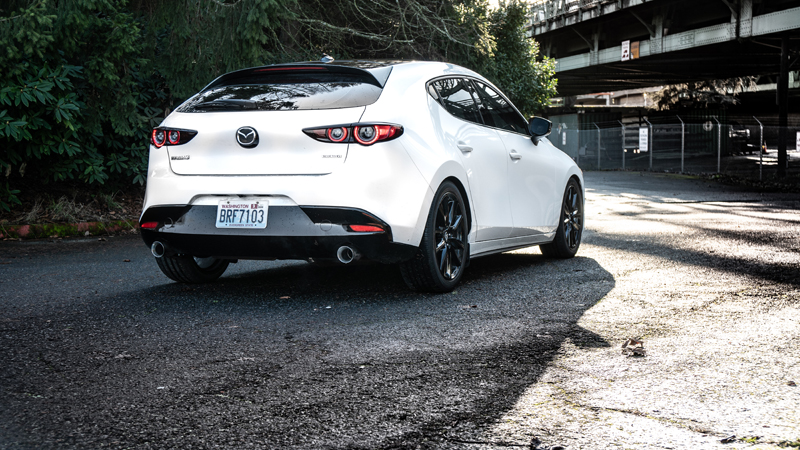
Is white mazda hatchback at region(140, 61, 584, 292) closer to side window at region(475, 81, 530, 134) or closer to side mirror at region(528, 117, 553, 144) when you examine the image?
side window at region(475, 81, 530, 134)

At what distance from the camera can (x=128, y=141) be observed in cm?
1198

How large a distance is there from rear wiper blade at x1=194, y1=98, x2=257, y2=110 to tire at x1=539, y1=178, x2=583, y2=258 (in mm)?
3402

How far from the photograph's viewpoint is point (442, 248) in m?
5.42

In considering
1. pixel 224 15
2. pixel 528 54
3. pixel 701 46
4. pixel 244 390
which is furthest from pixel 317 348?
pixel 701 46

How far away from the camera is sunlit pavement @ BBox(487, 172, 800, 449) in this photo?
9.16 ft

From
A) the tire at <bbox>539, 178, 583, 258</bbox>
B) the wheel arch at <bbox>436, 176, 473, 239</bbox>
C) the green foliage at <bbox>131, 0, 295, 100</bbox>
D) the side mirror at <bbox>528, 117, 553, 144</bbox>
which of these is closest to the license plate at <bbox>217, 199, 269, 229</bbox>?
the wheel arch at <bbox>436, 176, 473, 239</bbox>

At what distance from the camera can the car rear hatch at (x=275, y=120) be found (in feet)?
15.9

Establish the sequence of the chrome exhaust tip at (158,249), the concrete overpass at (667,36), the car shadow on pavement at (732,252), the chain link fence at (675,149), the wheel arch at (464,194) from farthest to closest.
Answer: the concrete overpass at (667,36) < the chain link fence at (675,149) < the car shadow on pavement at (732,252) < the wheel arch at (464,194) < the chrome exhaust tip at (158,249)

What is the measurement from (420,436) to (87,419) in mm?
1208

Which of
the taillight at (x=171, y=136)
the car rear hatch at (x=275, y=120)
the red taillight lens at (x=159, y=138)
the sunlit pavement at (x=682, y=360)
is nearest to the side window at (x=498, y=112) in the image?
the car rear hatch at (x=275, y=120)

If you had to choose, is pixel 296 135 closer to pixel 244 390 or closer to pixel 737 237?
pixel 244 390

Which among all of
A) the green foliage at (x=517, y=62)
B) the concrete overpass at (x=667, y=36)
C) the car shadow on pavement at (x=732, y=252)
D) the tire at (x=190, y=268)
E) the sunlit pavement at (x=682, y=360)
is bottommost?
the car shadow on pavement at (x=732, y=252)

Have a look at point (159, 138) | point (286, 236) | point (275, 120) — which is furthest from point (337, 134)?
point (159, 138)

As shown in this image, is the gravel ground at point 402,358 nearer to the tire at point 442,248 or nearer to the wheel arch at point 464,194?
the tire at point 442,248
